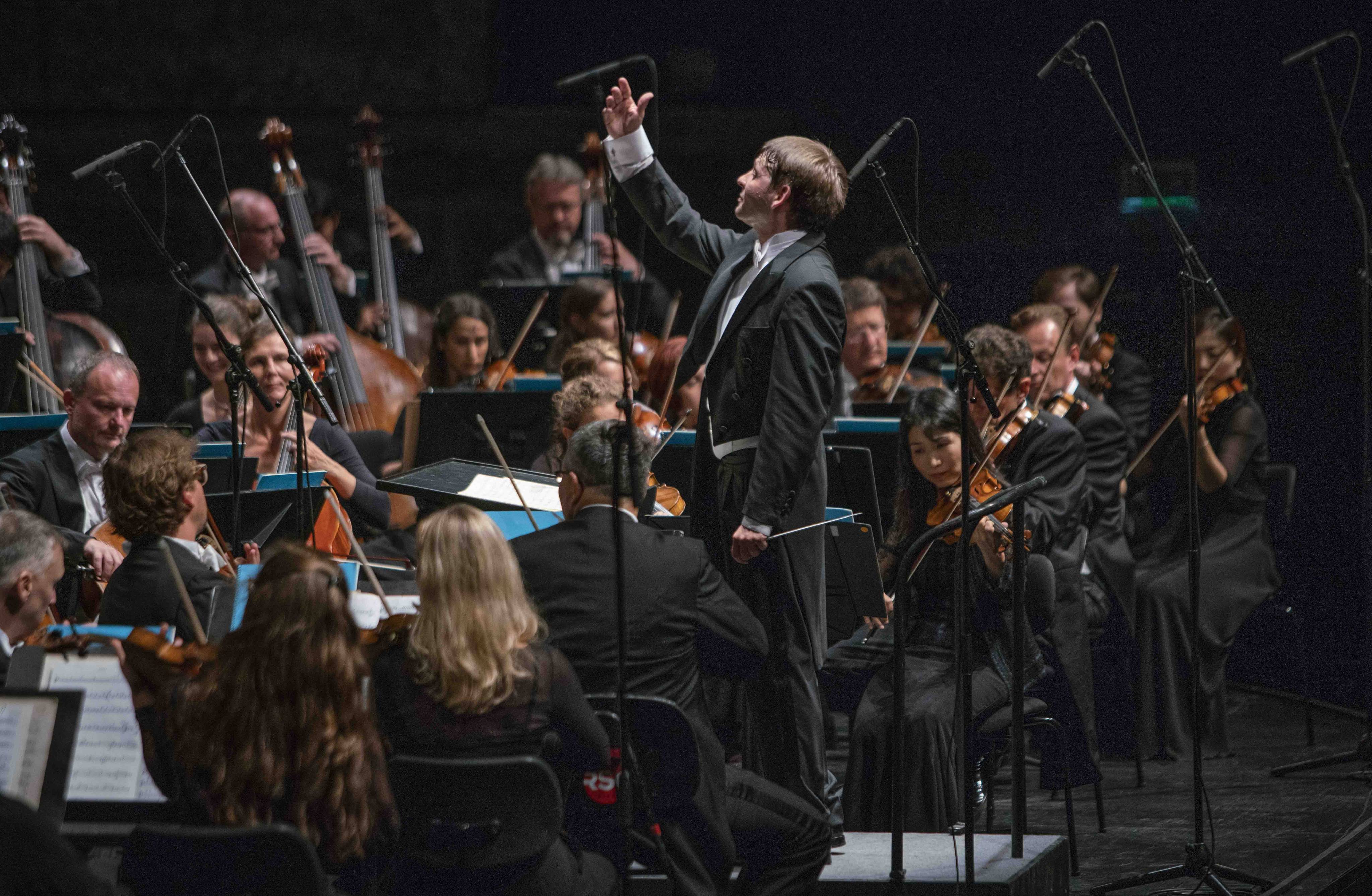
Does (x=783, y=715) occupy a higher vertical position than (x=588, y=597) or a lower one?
lower

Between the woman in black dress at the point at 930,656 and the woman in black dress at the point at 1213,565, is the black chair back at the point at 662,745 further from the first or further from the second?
the woman in black dress at the point at 1213,565

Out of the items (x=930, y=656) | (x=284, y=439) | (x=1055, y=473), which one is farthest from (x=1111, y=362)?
(x=284, y=439)

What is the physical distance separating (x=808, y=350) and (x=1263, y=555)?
2.56m

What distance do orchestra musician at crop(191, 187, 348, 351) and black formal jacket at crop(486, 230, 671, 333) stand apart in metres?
0.57

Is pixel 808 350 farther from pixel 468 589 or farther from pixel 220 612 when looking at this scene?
pixel 220 612

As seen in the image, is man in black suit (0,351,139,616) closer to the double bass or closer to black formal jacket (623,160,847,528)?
the double bass

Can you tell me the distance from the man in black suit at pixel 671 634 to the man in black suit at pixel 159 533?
657 mm

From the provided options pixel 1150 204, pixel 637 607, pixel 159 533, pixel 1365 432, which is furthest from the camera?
pixel 1150 204

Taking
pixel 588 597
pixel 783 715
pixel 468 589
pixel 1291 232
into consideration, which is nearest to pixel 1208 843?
pixel 783 715

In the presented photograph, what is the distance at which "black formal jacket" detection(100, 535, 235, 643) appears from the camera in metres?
3.06

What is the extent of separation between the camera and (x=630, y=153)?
11.9ft

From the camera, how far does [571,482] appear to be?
119 inches

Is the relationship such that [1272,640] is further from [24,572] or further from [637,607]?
[24,572]

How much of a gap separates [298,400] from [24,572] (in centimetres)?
91
